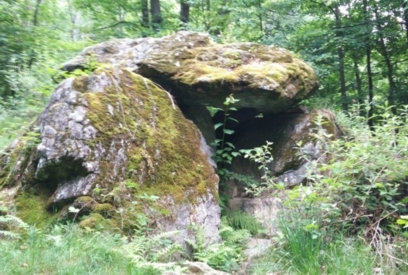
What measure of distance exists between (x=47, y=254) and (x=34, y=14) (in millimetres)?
10418

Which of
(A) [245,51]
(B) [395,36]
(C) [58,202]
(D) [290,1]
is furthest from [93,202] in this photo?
(B) [395,36]

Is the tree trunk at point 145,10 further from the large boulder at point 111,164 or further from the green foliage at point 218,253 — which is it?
the green foliage at point 218,253

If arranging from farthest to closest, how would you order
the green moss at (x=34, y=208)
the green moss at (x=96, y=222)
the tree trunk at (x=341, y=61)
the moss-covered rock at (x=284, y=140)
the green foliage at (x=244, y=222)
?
1. the tree trunk at (x=341, y=61)
2. the moss-covered rock at (x=284, y=140)
3. the green foliage at (x=244, y=222)
4. the green moss at (x=34, y=208)
5. the green moss at (x=96, y=222)

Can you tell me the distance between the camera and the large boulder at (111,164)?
12.0ft

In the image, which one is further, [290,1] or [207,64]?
[290,1]

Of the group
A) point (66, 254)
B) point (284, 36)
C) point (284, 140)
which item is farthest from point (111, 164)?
point (284, 36)

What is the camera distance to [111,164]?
12.9ft

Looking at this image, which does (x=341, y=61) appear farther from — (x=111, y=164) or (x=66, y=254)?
(x=66, y=254)

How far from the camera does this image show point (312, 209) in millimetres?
3701

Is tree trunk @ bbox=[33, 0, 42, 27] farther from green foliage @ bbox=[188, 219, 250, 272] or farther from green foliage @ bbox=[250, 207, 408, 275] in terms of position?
green foliage @ bbox=[250, 207, 408, 275]

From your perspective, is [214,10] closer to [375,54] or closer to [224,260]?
[375,54]

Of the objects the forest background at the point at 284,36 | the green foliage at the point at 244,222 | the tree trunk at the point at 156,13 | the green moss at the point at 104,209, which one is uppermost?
the tree trunk at the point at 156,13

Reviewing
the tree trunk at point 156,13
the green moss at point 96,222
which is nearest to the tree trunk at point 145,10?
the tree trunk at point 156,13

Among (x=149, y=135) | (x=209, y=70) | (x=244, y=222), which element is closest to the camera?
(x=149, y=135)
